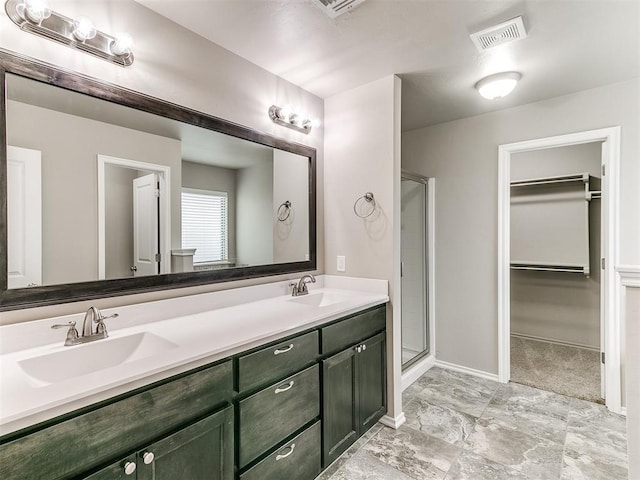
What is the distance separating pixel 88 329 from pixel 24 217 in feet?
1.69

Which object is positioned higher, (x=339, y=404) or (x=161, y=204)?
(x=161, y=204)

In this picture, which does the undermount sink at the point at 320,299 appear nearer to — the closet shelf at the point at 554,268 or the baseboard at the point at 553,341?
the closet shelf at the point at 554,268

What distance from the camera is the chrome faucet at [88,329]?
1253 millimetres

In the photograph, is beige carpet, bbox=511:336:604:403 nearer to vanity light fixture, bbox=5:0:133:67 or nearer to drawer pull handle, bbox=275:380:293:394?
drawer pull handle, bbox=275:380:293:394

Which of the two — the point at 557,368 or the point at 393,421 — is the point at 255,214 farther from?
the point at 557,368

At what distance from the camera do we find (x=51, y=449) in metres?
0.85

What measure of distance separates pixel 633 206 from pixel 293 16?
9.01 ft

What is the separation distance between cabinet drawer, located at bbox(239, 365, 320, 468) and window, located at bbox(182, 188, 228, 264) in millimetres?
866

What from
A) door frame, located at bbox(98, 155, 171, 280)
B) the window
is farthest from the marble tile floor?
door frame, located at bbox(98, 155, 171, 280)

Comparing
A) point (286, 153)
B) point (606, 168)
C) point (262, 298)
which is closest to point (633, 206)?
point (606, 168)

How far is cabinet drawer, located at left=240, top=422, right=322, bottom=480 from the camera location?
1.39 metres

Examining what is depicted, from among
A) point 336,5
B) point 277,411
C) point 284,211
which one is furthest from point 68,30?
point 277,411

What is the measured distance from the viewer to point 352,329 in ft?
6.30

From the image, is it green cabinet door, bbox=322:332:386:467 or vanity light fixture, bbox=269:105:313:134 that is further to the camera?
vanity light fixture, bbox=269:105:313:134
